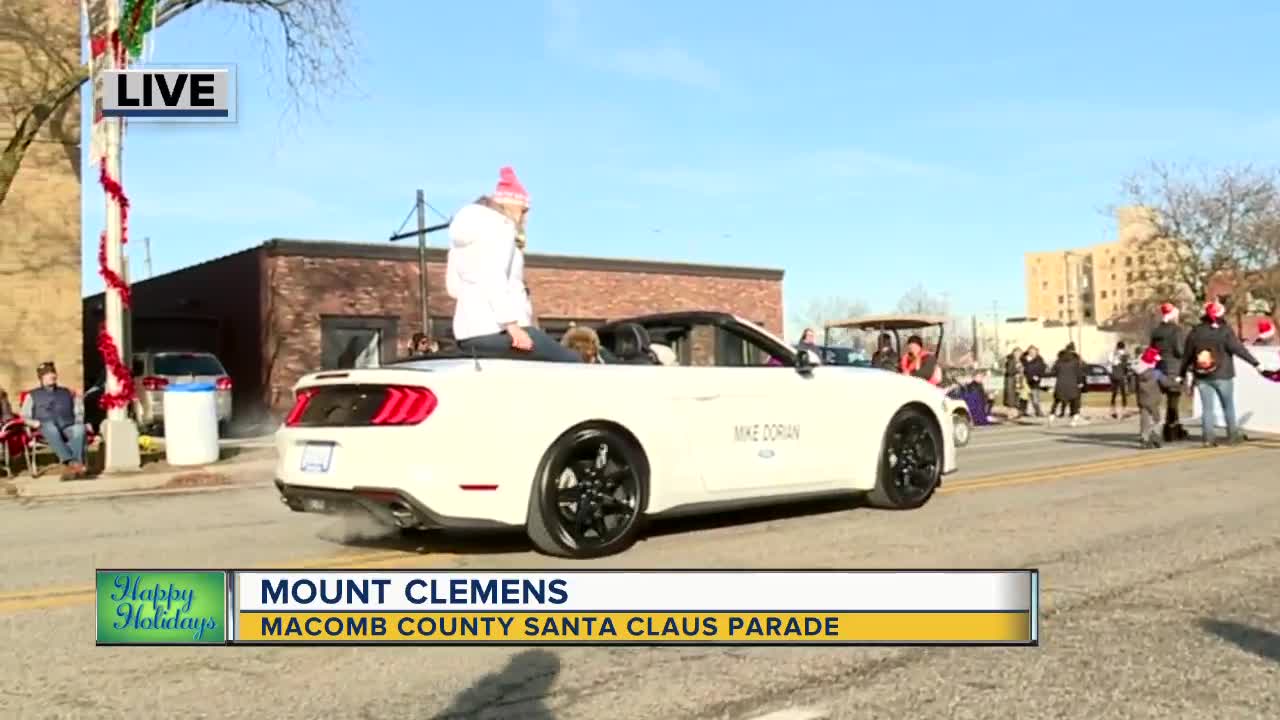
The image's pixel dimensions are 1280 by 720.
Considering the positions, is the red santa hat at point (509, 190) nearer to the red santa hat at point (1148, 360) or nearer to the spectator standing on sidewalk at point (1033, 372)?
the red santa hat at point (1148, 360)

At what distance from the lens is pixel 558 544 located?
5.89 meters

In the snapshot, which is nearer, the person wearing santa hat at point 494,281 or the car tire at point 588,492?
the car tire at point 588,492

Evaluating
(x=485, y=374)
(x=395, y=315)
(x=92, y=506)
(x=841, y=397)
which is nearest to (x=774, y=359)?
(x=841, y=397)

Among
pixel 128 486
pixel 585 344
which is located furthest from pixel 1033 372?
pixel 585 344

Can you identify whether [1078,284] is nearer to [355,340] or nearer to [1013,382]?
[1013,382]

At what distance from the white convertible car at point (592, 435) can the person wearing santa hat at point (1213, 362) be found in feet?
24.2

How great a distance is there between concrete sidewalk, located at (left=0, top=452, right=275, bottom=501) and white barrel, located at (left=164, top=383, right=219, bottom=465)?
0.91ft

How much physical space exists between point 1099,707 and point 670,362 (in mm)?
3807

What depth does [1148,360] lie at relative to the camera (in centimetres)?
1397

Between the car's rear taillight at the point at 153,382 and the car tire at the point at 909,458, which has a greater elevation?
the car's rear taillight at the point at 153,382

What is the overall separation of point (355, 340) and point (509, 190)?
70.9 feet

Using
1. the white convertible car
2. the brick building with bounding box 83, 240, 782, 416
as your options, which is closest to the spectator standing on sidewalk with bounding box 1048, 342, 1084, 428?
the brick building with bounding box 83, 240, 782, 416

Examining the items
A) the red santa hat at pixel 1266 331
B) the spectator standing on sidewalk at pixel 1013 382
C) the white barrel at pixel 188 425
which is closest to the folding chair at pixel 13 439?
the white barrel at pixel 188 425

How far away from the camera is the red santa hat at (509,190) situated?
659 cm
